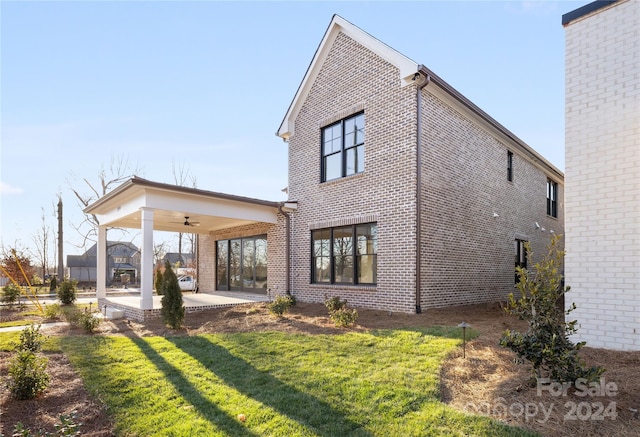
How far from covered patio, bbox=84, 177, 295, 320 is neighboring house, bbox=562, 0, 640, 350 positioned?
8.57m

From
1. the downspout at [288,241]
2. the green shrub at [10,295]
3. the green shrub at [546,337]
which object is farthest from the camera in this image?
the green shrub at [10,295]

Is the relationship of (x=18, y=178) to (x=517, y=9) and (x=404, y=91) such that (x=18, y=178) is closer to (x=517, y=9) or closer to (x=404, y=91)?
Answer: (x=404, y=91)

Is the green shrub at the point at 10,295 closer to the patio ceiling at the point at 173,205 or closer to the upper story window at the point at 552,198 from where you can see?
the patio ceiling at the point at 173,205

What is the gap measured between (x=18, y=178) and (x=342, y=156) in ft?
47.1

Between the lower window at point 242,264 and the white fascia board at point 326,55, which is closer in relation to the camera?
the white fascia board at point 326,55

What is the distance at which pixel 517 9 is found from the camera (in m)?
8.00

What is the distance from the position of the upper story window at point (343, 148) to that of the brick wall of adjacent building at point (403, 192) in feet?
0.85

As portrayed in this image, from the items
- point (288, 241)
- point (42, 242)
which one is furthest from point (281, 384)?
point (42, 242)

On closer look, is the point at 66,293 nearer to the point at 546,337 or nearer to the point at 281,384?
the point at 281,384

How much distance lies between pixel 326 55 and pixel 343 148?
334 centimetres

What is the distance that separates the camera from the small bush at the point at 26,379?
4383mm

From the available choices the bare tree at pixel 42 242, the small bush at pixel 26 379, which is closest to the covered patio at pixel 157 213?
the small bush at pixel 26 379

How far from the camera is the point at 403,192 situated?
9.69 m

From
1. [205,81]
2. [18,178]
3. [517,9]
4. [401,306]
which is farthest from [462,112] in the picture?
[18,178]
